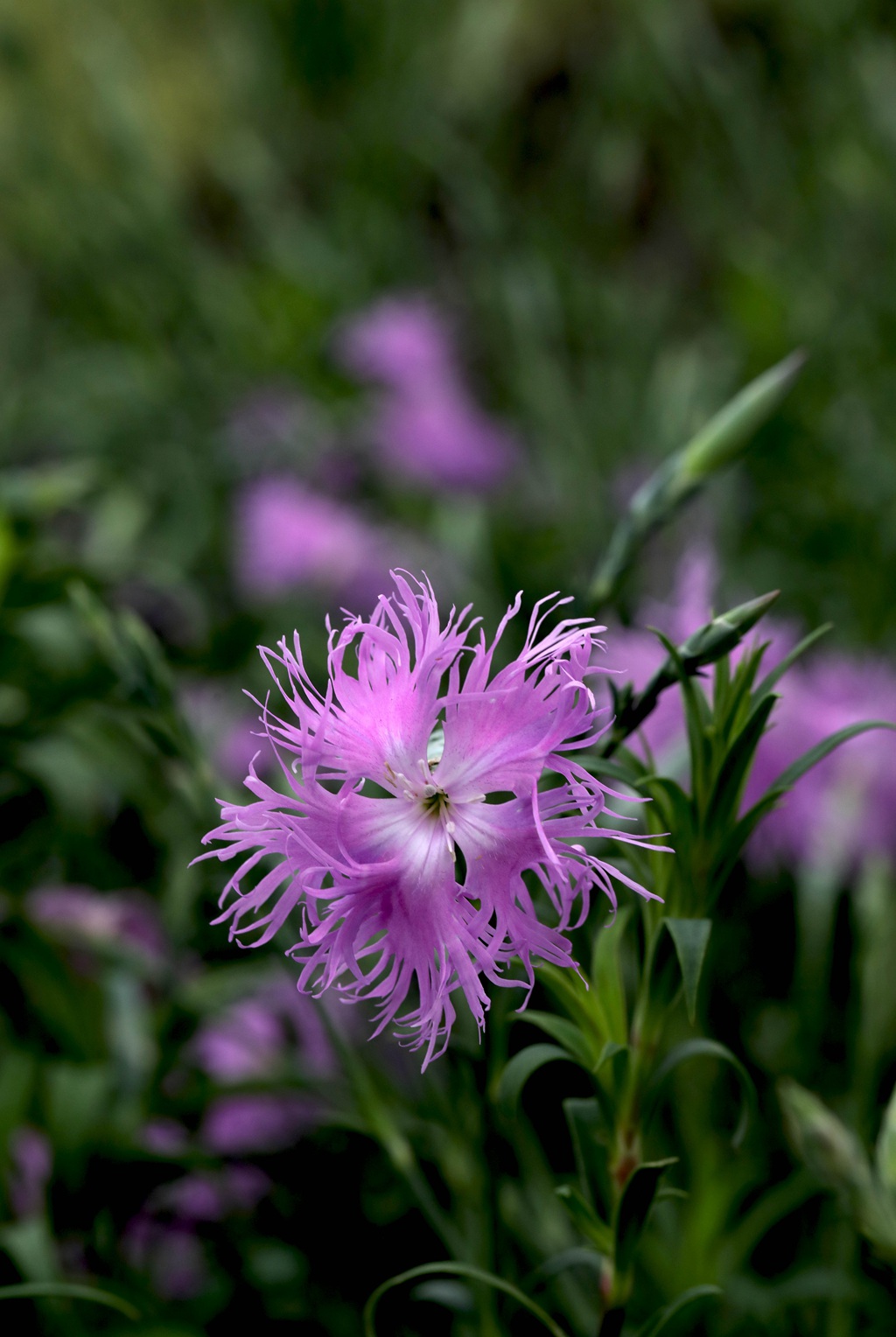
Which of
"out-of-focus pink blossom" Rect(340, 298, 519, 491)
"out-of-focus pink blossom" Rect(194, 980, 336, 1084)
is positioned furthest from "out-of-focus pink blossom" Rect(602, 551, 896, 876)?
"out-of-focus pink blossom" Rect(340, 298, 519, 491)

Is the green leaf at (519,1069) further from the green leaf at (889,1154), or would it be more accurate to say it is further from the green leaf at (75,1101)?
the green leaf at (75,1101)

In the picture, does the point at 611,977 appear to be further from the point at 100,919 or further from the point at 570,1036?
the point at 100,919

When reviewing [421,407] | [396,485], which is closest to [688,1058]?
[396,485]

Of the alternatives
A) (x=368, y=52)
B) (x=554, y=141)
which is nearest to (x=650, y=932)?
(x=368, y=52)

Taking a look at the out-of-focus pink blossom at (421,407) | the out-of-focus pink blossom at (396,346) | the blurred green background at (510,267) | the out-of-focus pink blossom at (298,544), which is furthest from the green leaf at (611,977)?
the out-of-focus pink blossom at (396,346)

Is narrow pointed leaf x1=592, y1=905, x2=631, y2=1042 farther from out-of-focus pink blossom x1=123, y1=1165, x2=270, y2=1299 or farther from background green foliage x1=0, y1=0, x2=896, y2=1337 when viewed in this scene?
out-of-focus pink blossom x1=123, y1=1165, x2=270, y2=1299

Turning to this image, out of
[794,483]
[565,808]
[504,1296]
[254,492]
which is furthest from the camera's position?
[254,492]

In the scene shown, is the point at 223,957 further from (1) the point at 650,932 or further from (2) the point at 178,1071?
(1) the point at 650,932
